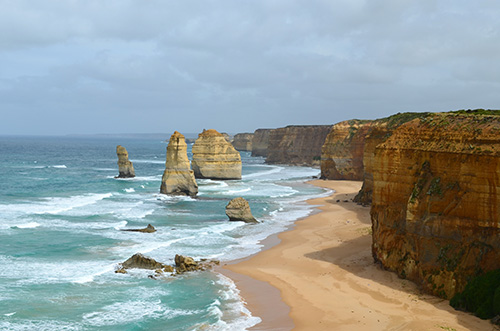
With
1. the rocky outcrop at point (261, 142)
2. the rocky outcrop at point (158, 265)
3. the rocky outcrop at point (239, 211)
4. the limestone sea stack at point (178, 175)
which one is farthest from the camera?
the rocky outcrop at point (261, 142)

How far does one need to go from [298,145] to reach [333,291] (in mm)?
100523

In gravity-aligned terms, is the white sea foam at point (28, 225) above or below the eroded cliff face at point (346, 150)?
below

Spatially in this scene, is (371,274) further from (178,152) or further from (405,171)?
(178,152)

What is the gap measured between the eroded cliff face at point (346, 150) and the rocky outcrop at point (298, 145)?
127 ft

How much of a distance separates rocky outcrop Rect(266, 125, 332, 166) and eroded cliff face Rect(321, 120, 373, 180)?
38568mm

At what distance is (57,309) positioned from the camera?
70.7 feet

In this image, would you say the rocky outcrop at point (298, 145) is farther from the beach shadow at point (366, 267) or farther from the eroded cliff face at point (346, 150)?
the beach shadow at point (366, 267)

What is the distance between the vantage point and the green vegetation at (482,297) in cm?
1852

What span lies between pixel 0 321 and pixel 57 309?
2.23m

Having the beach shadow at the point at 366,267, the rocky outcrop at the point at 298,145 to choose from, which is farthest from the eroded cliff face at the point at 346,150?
the beach shadow at the point at 366,267

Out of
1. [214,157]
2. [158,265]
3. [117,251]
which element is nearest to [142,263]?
[158,265]

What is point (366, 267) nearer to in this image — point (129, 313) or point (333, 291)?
point (333, 291)

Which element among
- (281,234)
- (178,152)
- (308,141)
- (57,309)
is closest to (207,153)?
(178,152)

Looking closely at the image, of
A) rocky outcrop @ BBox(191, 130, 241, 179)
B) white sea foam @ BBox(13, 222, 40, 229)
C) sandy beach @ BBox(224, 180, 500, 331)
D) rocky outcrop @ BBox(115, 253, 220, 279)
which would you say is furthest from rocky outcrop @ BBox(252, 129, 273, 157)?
rocky outcrop @ BBox(115, 253, 220, 279)
